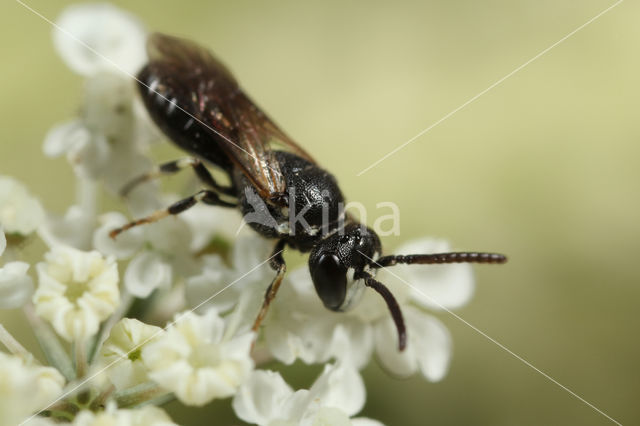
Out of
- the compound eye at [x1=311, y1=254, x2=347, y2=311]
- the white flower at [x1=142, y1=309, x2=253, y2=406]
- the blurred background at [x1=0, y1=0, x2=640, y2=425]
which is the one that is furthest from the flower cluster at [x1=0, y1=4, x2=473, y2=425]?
the blurred background at [x1=0, y1=0, x2=640, y2=425]

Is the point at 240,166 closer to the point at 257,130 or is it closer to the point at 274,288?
the point at 257,130

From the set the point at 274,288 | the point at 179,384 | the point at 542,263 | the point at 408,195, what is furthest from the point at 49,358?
the point at 542,263

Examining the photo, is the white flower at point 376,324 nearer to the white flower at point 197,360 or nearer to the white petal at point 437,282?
the white petal at point 437,282

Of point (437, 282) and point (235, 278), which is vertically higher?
point (235, 278)

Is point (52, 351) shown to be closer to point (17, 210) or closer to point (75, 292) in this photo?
point (75, 292)

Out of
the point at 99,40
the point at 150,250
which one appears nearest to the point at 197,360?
the point at 150,250

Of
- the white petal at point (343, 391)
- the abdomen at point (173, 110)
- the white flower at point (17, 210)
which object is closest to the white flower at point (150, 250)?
the white flower at point (17, 210)

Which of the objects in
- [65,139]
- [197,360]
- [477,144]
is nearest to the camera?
[197,360]
